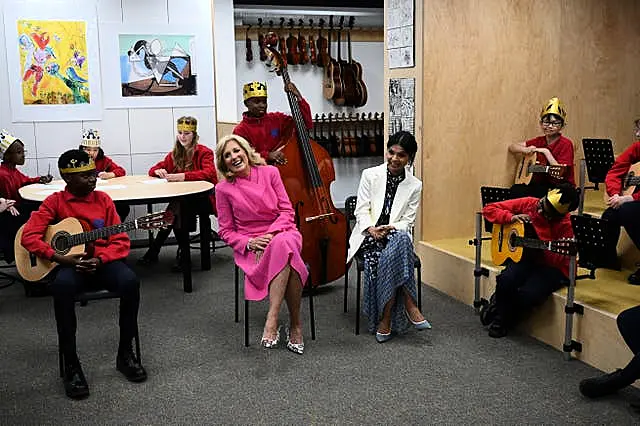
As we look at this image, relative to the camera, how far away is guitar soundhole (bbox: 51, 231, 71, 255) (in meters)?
3.25

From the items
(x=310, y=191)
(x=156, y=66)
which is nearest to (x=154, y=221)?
(x=310, y=191)

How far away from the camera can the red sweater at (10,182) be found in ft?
16.1

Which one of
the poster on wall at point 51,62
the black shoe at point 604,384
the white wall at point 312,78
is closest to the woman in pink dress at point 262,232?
the black shoe at point 604,384

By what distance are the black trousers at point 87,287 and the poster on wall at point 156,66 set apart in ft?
10.1

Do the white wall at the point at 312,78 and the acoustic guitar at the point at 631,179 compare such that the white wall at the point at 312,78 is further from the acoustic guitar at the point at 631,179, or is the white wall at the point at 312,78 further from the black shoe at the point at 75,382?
the black shoe at the point at 75,382

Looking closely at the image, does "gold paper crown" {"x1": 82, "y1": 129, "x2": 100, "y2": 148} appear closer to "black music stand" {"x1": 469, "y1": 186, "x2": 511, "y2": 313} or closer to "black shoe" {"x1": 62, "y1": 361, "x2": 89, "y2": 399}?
"black shoe" {"x1": 62, "y1": 361, "x2": 89, "y2": 399}

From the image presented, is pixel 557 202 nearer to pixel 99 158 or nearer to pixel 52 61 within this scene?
pixel 99 158

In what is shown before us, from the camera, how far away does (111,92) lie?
599cm

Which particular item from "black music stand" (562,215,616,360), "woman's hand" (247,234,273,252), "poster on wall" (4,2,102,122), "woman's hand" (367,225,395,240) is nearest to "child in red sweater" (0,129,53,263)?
"poster on wall" (4,2,102,122)

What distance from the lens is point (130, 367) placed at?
3.24m

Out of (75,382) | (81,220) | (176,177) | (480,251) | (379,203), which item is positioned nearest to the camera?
(75,382)

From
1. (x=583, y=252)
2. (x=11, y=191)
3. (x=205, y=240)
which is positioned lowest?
(x=205, y=240)

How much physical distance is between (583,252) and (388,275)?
1065mm

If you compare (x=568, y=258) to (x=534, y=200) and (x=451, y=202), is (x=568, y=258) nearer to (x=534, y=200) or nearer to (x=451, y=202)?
(x=534, y=200)
